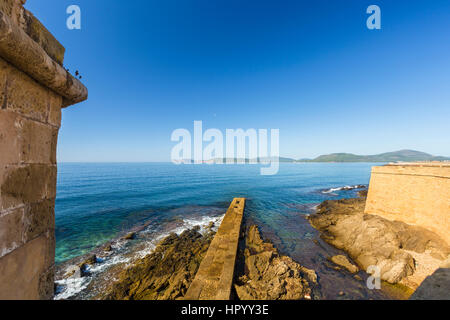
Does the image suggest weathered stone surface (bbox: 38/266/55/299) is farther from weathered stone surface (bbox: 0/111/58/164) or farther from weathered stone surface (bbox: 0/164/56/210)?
weathered stone surface (bbox: 0/111/58/164)

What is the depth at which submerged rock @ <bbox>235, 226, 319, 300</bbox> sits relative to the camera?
23.4 feet

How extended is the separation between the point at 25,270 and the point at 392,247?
15201 mm

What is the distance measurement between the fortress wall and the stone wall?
17772 millimetres

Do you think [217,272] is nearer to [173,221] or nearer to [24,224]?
[24,224]

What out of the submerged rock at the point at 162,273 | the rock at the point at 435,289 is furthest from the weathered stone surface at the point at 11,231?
the rock at the point at 435,289

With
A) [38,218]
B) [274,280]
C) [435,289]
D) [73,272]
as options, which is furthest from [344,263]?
[73,272]

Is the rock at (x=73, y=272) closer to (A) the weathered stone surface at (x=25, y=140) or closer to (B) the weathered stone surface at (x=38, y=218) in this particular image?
(B) the weathered stone surface at (x=38, y=218)

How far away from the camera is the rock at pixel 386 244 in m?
8.56

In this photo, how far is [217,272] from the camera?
782cm

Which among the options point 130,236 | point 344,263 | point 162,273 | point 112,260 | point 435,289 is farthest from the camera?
point 130,236

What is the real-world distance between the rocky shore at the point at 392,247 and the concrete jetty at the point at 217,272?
21.2ft

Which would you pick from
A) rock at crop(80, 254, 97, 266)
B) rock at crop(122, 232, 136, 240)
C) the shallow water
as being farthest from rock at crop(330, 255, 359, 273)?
rock at crop(80, 254, 97, 266)

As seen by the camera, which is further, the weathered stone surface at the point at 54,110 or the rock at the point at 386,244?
the rock at the point at 386,244

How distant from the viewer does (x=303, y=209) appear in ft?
69.8
